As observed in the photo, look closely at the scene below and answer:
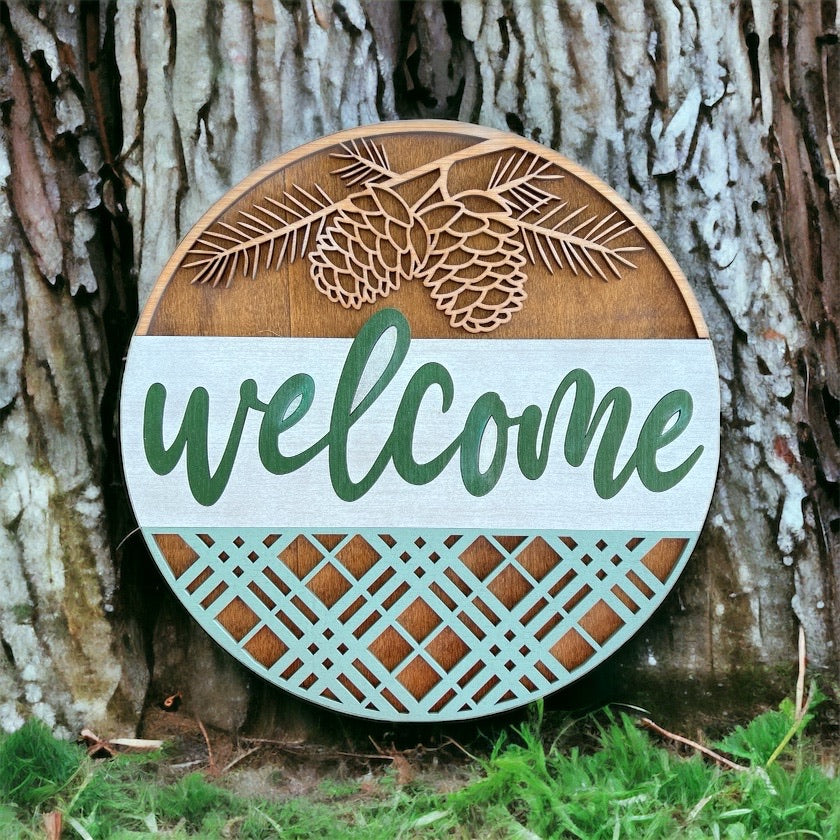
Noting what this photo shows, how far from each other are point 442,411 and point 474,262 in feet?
0.81

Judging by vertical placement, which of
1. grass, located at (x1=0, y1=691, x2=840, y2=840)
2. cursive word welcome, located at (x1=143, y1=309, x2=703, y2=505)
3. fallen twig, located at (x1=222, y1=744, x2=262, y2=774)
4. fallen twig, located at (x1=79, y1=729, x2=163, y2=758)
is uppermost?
cursive word welcome, located at (x1=143, y1=309, x2=703, y2=505)

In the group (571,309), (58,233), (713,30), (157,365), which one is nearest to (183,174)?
(58,233)

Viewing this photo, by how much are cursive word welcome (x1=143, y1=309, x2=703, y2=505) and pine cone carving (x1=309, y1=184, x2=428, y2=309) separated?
54 mm

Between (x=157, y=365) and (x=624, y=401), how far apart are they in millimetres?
752

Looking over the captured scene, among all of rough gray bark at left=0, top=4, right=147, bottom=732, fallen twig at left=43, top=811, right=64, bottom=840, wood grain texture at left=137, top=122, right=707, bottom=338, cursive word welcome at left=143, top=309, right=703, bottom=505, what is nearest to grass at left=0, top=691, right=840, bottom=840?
fallen twig at left=43, top=811, right=64, bottom=840

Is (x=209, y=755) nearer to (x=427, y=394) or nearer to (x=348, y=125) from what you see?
(x=427, y=394)

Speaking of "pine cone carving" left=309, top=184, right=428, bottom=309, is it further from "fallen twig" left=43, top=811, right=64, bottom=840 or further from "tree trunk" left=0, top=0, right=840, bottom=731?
"fallen twig" left=43, top=811, right=64, bottom=840

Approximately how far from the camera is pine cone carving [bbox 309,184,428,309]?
1.34m

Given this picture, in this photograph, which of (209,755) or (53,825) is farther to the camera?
(209,755)

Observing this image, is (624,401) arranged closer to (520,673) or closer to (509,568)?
(509,568)

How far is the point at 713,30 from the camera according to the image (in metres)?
1.41
